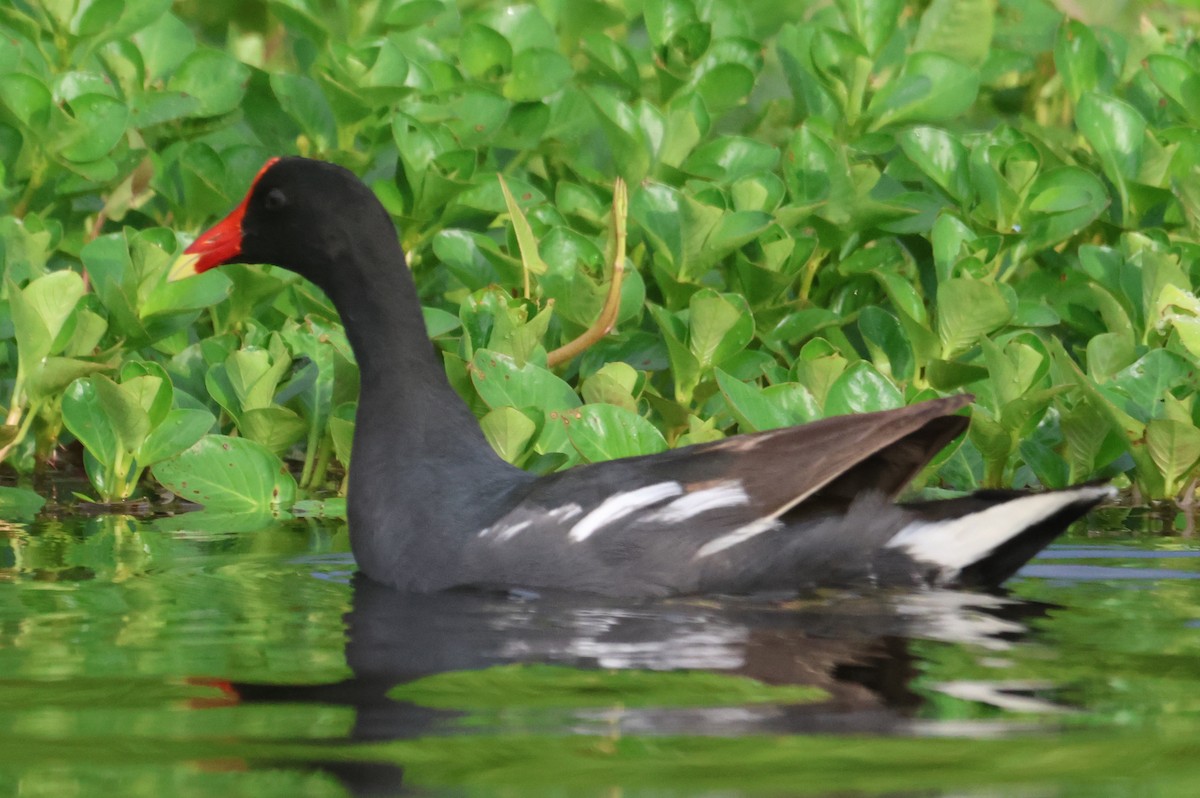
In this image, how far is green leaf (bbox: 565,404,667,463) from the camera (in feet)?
15.2

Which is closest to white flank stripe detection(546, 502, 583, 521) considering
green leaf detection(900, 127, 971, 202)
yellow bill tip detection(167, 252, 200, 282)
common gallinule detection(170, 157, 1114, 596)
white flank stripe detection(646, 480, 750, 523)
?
common gallinule detection(170, 157, 1114, 596)

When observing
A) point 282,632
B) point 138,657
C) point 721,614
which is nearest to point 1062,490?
point 721,614

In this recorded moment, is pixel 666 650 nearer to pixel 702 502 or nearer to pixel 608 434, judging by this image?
pixel 702 502

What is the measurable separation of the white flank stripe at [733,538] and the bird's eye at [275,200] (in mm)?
1345

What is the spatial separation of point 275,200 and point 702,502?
132 centimetres

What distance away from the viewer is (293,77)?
19.6 feet

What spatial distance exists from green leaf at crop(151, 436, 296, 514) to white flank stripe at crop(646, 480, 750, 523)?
1.26m

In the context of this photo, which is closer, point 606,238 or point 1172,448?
point 1172,448

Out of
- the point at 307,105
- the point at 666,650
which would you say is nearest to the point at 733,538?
the point at 666,650

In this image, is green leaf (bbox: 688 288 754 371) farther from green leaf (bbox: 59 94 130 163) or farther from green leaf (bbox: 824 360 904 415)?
green leaf (bbox: 59 94 130 163)

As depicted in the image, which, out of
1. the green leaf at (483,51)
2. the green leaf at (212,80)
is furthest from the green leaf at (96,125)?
the green leaf at (483,51)

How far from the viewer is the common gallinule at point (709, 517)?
3988mm

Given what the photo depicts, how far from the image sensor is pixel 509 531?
405cm

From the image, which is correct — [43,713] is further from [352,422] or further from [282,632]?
[352,422]
